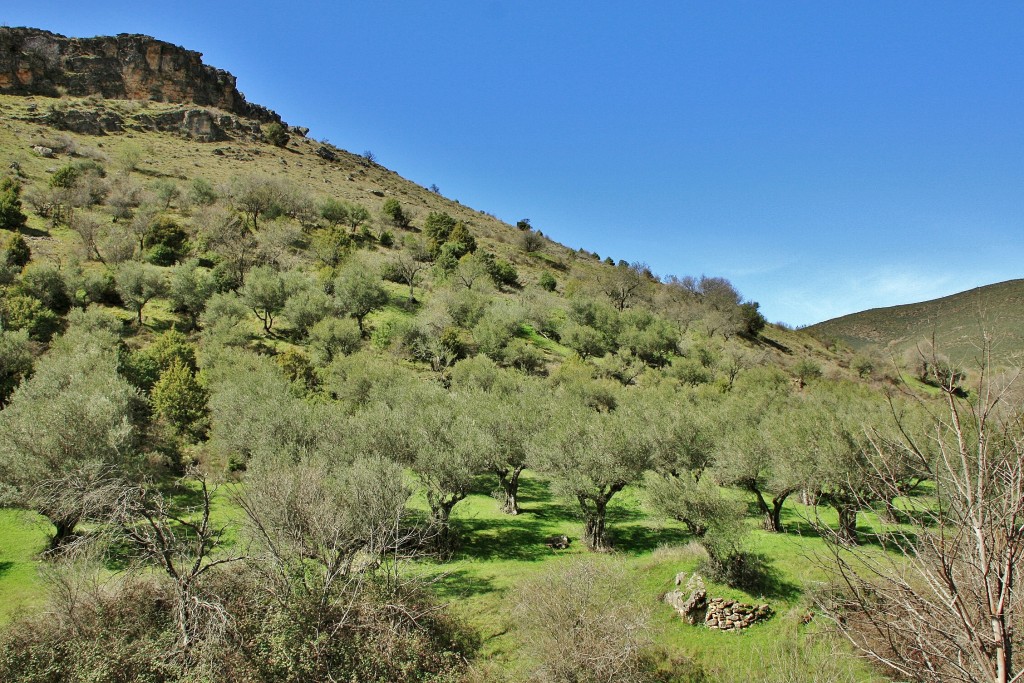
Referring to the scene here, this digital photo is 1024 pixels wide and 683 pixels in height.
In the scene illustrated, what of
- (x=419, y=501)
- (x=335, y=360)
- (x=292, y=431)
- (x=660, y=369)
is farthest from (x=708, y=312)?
(x=292, y=431)

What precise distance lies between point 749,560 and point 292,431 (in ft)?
78.8

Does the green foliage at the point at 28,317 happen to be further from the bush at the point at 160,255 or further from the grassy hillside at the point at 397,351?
the bush at the point at 160,255

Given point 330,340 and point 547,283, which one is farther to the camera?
point 547,283

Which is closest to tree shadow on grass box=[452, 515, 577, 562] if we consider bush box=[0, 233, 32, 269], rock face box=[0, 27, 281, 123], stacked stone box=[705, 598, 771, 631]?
stacked stone box=[705, 598, 771, 631]

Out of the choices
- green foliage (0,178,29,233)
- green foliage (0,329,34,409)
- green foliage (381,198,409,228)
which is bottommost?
green foliage (0,329,34,409)

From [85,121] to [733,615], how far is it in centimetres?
13465

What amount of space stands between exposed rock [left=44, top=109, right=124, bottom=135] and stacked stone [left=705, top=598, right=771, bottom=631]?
131458 millimetres

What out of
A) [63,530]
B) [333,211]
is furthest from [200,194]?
[63,530]

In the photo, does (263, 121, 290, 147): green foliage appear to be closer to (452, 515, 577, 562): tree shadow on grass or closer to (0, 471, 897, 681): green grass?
(0, 471, 897, 681): green grass

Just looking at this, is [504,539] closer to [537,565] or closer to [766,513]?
[537,565]

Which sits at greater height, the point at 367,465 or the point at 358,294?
the point at 358,294

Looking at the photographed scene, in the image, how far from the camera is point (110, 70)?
4528 inches

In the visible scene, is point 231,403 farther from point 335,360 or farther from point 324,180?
point 324,180

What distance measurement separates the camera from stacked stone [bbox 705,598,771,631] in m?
19.2
